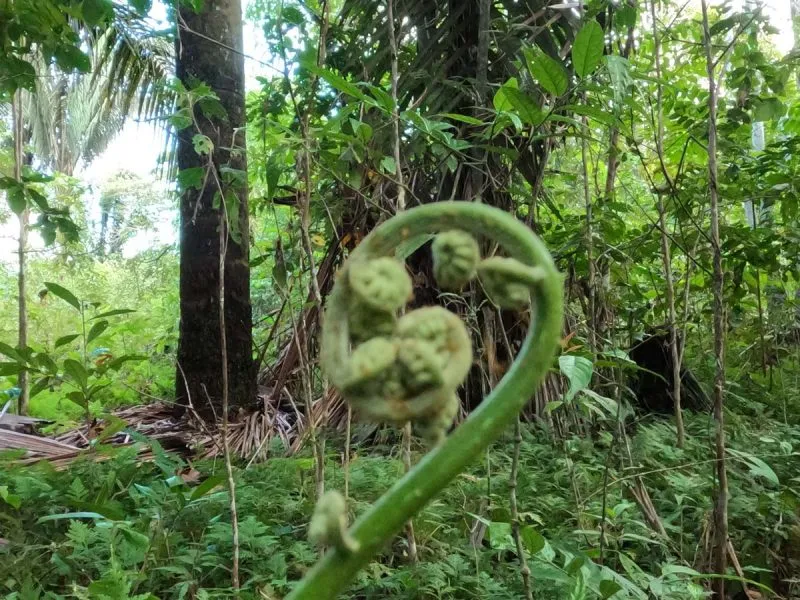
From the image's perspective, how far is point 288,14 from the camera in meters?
2.09

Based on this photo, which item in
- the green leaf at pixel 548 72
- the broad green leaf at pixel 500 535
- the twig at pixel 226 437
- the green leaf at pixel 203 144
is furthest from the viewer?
the green leaf at pixel 203 144

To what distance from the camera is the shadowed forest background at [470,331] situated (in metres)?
1.79

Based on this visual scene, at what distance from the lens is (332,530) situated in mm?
427

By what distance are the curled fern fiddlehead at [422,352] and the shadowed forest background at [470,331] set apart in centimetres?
89

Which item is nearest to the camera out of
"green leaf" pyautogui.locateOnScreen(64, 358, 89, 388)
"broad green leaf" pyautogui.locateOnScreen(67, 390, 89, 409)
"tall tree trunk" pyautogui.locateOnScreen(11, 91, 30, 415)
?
"green leaf" pyautogui.locateOnScreen(64, 358, 89, 388)

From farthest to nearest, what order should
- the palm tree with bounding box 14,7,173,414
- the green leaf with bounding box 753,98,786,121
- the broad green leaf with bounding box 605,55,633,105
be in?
1. the palm tree with bounding box 14,7,173,414
2. the green leaf with bounding box 753,98,786,121
3. the broad green leaf with bounding box 605,55,633,105

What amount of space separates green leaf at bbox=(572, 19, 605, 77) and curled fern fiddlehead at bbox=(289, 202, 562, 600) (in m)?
1.01

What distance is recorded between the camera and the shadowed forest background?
179cm

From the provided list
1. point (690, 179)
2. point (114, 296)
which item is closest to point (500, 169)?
point (690, 179)

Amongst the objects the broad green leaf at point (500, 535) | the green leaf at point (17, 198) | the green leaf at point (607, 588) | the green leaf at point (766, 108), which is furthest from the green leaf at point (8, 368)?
the green leaf at point (766, 108)

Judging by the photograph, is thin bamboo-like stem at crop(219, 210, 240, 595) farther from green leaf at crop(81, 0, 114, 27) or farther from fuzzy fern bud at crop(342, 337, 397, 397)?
fuzzy fern bud at crop(342, 337, 397, 397)

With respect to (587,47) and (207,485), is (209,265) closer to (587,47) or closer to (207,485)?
(207,485)

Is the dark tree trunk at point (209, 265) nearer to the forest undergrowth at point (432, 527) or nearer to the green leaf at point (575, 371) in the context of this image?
the forest undergrowth at point (432, 527)

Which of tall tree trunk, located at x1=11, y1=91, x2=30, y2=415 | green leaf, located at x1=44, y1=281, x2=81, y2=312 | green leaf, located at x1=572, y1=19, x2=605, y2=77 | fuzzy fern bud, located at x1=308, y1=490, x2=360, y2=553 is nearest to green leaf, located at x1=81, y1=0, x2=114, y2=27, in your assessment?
green leaf, located at x1=44, y1=281, x2=81, y2=312
